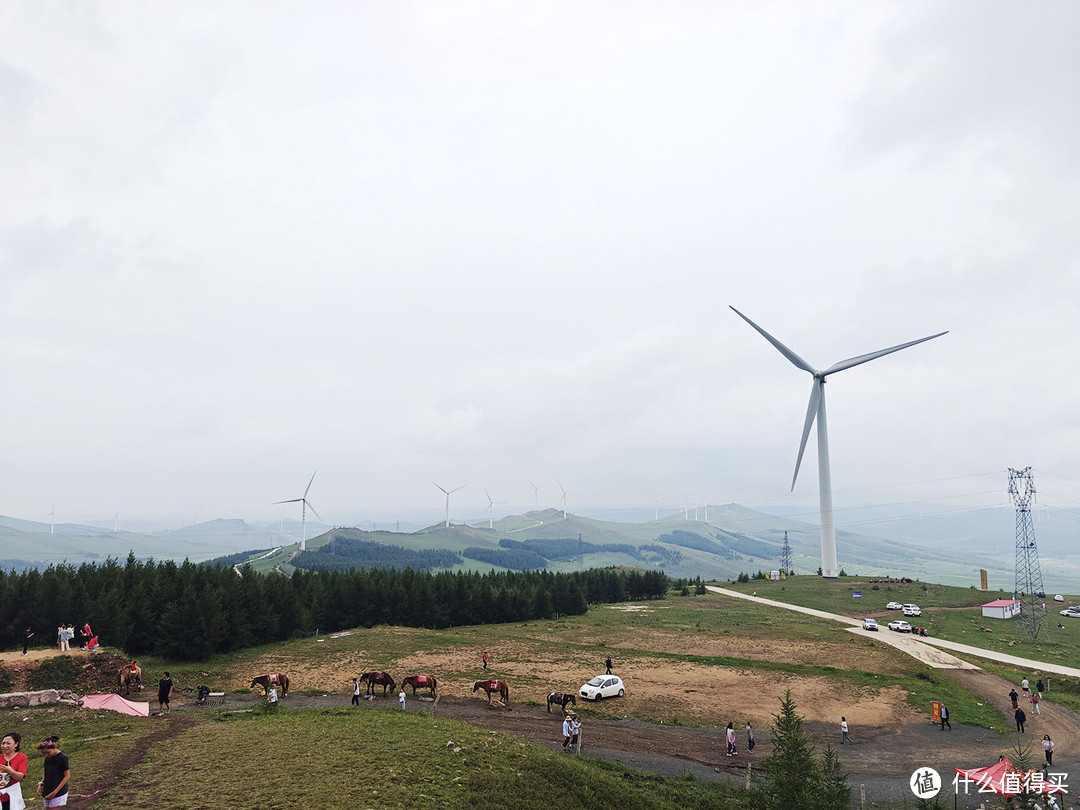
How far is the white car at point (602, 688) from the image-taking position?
44.3 metres

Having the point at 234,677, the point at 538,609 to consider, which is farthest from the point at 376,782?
the point at 538,609

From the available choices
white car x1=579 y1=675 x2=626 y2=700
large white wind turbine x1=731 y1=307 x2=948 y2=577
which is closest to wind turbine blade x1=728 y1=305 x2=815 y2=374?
large white wind turbine x1=731 y1=307 x2=948 y2=577

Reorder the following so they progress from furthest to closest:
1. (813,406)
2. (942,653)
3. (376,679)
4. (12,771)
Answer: (813,406) → (942,653) → (376,679) → (12,771)

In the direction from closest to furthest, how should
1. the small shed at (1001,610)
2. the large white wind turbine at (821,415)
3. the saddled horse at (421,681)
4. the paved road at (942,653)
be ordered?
the saddled horse at (421,681)
the paved road at (942,653)
the small shed at (1001,610)
the large white wind turbine at (821,415)

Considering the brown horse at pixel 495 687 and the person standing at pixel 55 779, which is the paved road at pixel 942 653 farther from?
the person standing at pixel 55 779

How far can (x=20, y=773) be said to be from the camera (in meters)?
14.0

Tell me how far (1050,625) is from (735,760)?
287 ft

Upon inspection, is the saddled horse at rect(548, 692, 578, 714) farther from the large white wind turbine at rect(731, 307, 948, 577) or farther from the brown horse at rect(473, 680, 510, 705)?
the large white wind turbine at rect(731, 307, 948, 577)

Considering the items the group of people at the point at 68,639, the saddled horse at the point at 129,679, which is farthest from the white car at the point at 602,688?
the group of people at the point at 68,639

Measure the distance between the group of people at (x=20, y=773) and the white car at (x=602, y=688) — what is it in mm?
35246

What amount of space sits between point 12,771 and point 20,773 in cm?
30

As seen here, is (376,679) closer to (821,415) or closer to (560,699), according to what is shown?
(560,699)

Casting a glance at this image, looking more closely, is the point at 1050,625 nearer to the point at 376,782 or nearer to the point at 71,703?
the point at 376,782

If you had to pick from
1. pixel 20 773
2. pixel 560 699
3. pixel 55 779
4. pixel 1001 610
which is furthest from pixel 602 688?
pixel 1001 610
